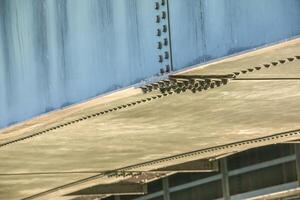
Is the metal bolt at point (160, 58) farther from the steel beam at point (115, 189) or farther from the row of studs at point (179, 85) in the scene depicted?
the steel beam at point (115, 189)

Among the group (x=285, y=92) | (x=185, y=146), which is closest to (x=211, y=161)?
(x=185, y=146)

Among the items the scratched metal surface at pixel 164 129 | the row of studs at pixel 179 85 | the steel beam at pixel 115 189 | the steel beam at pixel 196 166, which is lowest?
the steel beam at pixel 115 189

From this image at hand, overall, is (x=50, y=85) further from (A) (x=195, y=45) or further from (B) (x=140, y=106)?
(B) (x=140, y=106)

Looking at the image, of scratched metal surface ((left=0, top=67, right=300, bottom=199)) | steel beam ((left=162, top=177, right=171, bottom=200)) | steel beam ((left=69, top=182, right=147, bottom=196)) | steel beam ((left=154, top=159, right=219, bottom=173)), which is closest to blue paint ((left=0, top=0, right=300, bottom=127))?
scratched metal surface ((left=0, top=67, right=300, bottom=199))

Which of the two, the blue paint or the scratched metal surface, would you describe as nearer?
the blue paint

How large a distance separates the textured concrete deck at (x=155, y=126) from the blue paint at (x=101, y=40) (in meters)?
0.19

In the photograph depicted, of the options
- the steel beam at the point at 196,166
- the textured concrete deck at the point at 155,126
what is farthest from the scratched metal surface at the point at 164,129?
the steel beam at the point at 196,166

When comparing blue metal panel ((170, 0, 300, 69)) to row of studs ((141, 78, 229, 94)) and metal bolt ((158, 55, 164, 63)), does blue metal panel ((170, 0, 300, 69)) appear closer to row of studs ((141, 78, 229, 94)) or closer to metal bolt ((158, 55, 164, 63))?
metal bolt ((158, 55, 164, 63))

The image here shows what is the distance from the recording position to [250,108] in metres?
14.9

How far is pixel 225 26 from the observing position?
8086 mm

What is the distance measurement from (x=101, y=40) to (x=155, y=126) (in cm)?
659

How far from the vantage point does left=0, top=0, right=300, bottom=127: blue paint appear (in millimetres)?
7891

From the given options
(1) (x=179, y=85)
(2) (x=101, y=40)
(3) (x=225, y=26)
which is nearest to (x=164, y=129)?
(2) (x=101, y=40)

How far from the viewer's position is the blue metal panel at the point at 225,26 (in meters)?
7.60
